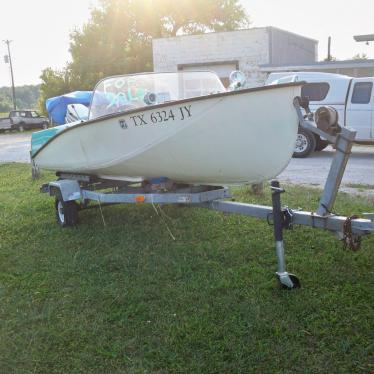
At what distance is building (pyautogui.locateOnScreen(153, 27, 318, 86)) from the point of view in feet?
84.7

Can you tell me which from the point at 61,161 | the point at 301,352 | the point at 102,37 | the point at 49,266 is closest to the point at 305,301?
the point at 301,352

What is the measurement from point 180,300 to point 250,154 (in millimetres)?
1480

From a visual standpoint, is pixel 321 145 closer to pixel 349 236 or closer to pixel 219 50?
pixel 349 236

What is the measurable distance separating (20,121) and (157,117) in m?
32.4

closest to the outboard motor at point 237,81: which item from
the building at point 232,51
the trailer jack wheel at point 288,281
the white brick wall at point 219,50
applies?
the trailer jack wheel at point 288,281

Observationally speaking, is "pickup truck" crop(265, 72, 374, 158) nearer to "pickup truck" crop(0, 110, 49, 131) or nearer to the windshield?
the windshield

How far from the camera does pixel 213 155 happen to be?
4723 millimetres

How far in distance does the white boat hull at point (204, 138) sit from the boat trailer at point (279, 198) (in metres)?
0.18

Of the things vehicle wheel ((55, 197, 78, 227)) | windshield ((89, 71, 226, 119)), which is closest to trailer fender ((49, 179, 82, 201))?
vehicle wheel ((55, 197, 78, 227))

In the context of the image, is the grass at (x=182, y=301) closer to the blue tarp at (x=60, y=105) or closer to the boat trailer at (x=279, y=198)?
the boat trailer at (x=279, y=198)

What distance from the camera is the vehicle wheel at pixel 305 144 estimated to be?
40.1 ft

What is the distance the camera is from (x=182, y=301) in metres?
3.98

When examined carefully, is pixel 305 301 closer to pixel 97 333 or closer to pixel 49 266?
pixel 97 333

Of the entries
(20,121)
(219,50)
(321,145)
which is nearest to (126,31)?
(20,121)
